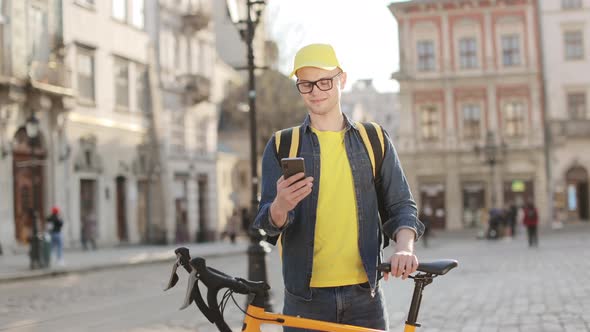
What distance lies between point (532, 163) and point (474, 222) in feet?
15.0

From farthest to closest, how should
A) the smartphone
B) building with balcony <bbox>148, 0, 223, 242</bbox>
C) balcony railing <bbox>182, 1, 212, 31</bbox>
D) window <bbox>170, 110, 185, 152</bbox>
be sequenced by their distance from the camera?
balcony railing <bbox>182, 1, 212, 31</bbox>, window <bbox>170, 110, 185, 152</bbox>, building with balcony <bbox>148, 0, 223, 242</bbox>, the smartphone

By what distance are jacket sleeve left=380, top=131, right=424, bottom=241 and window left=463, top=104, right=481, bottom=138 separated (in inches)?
1938

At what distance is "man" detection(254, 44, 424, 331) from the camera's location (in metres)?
3.57

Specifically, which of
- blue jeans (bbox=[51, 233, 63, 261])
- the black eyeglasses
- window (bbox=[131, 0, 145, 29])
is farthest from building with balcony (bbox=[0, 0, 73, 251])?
the black eyeglasses

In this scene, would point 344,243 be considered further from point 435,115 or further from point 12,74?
point 435,115

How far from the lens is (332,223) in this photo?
3.58m

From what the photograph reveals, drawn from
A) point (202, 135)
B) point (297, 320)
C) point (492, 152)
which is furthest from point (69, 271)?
point (202, 135)

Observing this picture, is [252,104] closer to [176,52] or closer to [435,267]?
[435,267]

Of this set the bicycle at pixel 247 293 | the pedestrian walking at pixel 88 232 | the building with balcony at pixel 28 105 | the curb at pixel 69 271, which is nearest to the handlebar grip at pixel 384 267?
the bicycle at pixel 247 293

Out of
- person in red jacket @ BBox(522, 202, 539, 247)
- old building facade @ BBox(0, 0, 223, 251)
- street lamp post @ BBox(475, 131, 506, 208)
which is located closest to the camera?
old building facade @ BBox(0, 0, 223, 251)

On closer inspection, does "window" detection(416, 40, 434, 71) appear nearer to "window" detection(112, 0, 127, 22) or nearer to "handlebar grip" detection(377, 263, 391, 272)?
"window" detection(112, 0, 127, 22)

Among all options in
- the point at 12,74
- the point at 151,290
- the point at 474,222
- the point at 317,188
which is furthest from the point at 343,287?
the point at 474,222

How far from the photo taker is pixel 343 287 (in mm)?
3594

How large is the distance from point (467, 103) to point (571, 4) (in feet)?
26.6
